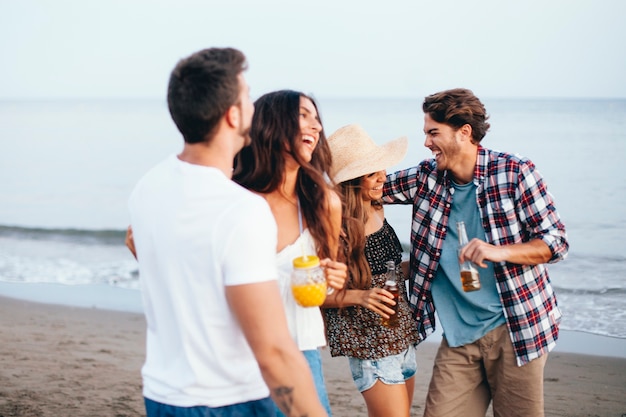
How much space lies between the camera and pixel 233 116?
7.27 feet

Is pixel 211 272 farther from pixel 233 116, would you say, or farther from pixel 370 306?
pixel 370 306

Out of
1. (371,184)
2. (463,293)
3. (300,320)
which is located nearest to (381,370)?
(463,293)

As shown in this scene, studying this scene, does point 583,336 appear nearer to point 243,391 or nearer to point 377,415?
point 377,415

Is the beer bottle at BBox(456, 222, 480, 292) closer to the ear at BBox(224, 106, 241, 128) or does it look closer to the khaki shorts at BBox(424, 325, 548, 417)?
the khaki shorts at BBox(424, 325, 548, 417)

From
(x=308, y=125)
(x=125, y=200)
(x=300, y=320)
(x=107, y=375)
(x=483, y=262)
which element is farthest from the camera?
(x=125, y=200)

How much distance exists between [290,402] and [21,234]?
1642 cm

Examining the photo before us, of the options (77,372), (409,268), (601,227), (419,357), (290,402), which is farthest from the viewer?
(601,227)

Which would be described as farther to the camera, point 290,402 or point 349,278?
point 349,278

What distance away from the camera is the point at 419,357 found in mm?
7914

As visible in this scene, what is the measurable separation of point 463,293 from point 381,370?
621 millimetres

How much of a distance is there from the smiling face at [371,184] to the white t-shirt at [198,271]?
6.77ft

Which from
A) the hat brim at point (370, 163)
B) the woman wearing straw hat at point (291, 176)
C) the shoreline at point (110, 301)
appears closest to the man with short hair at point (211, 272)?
the woman wearing straw hat at point (291, 176)

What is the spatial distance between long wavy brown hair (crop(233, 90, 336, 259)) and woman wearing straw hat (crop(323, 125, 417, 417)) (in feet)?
1.87

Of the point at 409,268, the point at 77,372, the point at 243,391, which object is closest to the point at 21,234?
the point at 77,372
